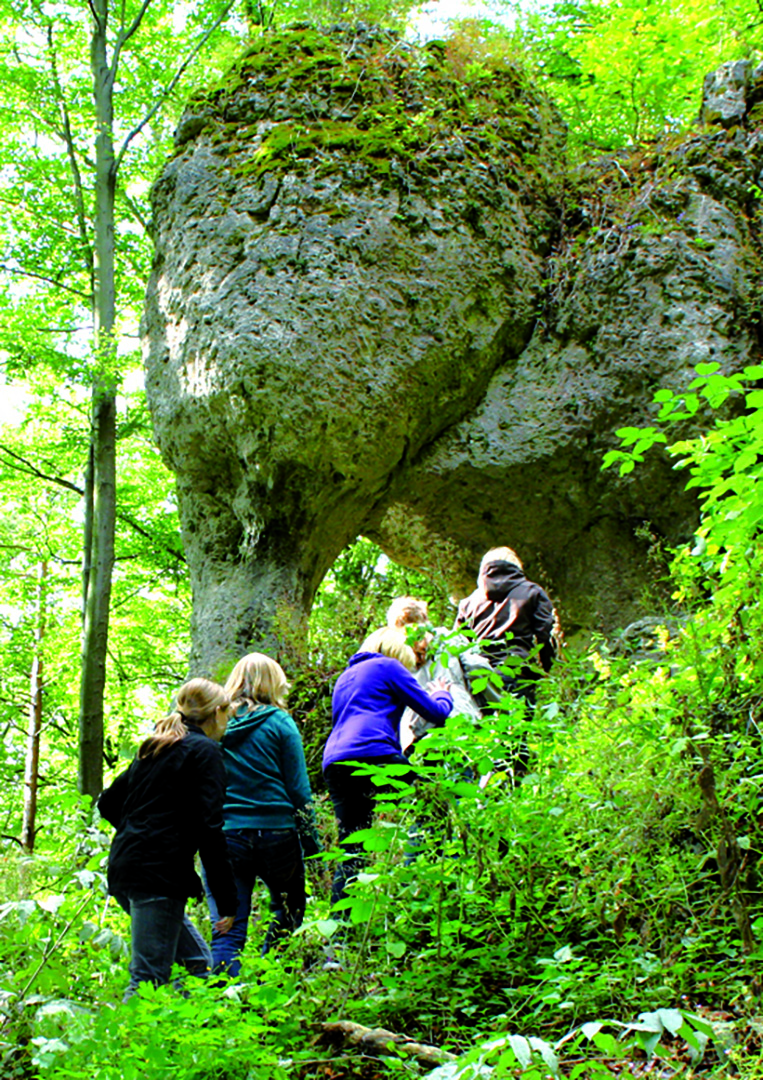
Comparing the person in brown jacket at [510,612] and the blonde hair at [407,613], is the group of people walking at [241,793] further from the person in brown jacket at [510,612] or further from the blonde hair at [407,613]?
the person in brown jacket at [510,612]

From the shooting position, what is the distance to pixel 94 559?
36.5 feet

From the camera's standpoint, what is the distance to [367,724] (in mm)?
4145

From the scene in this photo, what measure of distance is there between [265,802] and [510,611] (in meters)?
2.56

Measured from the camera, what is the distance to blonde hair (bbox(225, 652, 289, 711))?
4445 millimetres

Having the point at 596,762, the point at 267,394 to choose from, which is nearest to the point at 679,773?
the point at 596,762

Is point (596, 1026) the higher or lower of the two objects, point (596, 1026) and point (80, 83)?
the lower

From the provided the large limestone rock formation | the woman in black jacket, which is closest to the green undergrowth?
the woman in black jacket

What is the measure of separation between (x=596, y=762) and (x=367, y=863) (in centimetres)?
118

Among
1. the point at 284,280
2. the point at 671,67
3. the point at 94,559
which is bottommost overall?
the point at 94,559

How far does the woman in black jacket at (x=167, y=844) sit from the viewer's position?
3.49m

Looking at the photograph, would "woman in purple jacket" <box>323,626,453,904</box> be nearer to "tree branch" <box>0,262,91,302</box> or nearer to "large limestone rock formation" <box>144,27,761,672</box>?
"large limestone rock formation" <box>144,27,761,672</box>

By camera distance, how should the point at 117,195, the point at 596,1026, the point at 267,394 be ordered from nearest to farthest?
the point at 596,1026
the point at 267,394
the point at 117,195

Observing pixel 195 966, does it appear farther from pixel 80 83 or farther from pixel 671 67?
pixel 80 83

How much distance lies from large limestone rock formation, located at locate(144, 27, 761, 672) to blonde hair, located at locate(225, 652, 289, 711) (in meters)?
3.95
